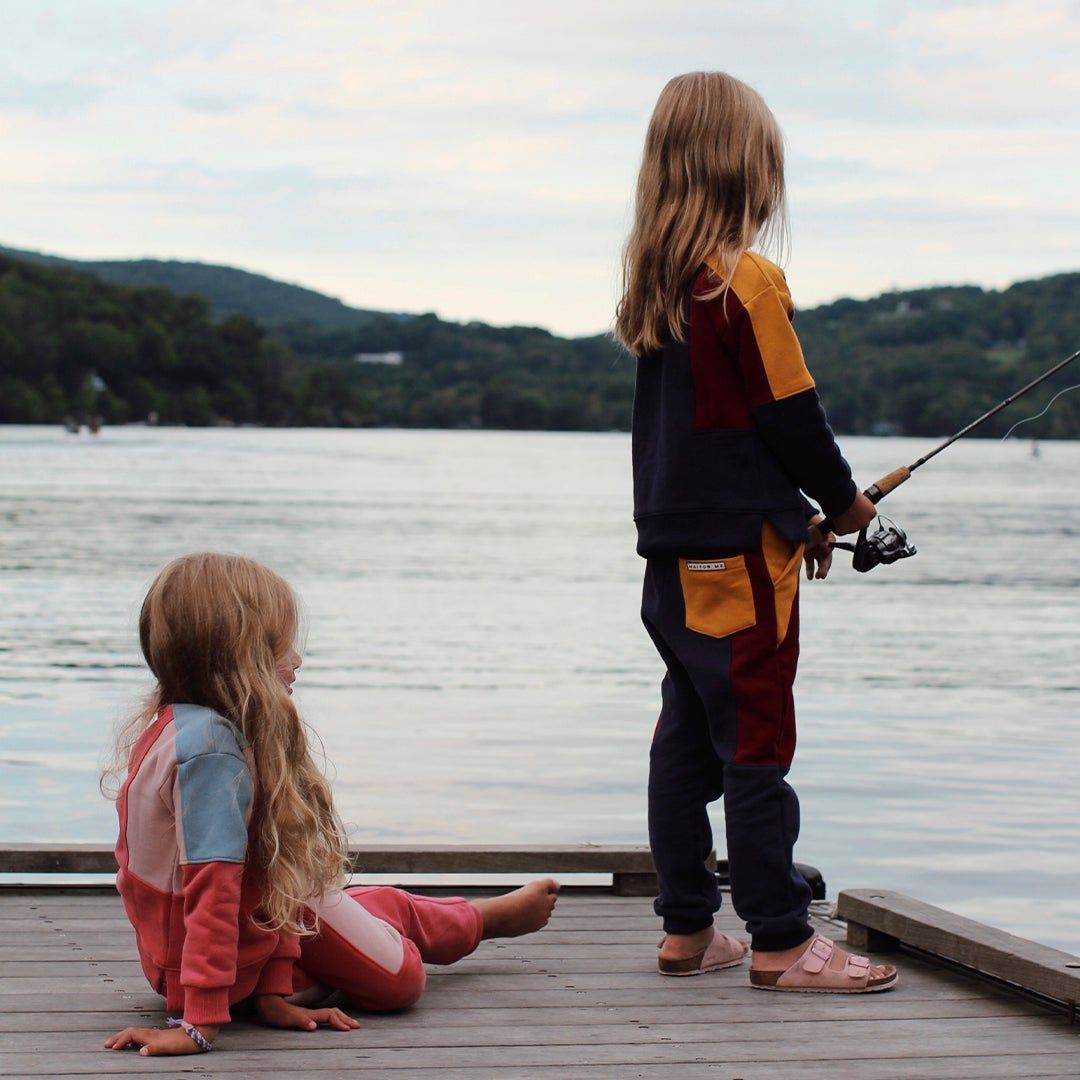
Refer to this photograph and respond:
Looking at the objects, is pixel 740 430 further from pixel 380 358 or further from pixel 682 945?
pixel 380 358

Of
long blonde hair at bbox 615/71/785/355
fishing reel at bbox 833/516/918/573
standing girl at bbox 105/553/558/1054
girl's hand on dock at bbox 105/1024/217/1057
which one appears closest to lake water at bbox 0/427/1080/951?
standing girl at bbox 105/553/558/1054

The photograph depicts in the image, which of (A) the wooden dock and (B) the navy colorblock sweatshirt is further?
(B) the navy colorblock sweatshirt

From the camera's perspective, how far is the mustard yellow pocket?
3555mm

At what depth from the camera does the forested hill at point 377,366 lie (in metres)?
84.5

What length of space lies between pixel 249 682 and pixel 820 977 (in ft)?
4.43

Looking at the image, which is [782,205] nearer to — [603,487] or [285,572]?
[285,572]

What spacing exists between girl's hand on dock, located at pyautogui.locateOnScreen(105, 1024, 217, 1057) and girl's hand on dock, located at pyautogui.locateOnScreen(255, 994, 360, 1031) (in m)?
0.18

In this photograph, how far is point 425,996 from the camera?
3.59 m

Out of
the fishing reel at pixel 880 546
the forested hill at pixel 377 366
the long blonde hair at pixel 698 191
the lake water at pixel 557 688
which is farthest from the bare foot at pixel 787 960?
the forested hill at pixel 377 366

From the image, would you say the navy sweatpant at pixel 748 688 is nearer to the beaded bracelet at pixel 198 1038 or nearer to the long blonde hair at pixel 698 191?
the long blonde hair at pixel 698 191

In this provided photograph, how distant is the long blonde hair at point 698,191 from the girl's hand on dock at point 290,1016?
147 cm

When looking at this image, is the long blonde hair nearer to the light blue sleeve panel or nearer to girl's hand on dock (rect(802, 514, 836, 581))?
girl's hand on dock (rect(802, 514, 836, 581))

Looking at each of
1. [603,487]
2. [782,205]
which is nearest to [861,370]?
[603,487]

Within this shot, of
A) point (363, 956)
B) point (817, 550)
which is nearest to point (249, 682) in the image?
point (363, 956)
